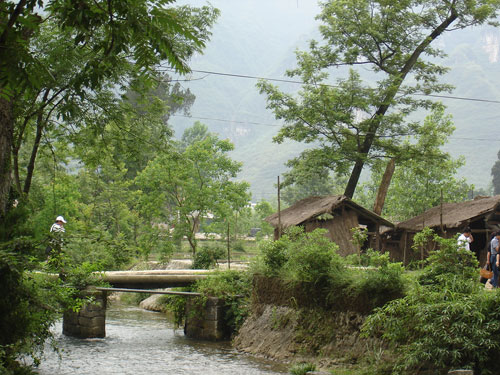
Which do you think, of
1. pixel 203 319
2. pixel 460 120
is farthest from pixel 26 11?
pixel 460 120

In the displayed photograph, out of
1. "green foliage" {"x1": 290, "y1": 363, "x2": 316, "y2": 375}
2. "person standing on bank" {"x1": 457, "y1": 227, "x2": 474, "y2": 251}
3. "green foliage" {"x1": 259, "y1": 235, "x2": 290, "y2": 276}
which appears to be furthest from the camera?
"green foliage" {"x1": 259, "y1": 235, "x2": 290, "y2": 276}

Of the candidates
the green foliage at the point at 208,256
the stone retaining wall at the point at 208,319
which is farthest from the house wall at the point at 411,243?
the stone retaining wall at the point at 208,319

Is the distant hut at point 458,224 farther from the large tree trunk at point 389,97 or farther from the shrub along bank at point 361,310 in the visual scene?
the shrub along bank at point 361,310

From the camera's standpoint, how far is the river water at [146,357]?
12.3 meters

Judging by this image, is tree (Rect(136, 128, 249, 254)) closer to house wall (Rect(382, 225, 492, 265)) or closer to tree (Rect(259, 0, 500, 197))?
tree (Rect(259, 0, 500, 197))

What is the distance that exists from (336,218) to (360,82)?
630 centimetres

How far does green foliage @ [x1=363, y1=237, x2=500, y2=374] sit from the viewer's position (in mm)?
8797

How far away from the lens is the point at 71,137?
13961 millimetres

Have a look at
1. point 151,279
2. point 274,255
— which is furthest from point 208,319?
point 274,255

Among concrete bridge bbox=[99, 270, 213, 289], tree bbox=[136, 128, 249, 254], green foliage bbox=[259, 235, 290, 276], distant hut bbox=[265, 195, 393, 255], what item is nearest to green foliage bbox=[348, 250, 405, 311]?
green foliage bbox=[259, 235, 290, 276]

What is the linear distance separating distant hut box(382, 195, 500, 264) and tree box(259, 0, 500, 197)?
129 inches

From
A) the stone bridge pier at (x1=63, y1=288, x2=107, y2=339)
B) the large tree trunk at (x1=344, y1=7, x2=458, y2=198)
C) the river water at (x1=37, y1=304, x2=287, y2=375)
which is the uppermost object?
the large tree trunk at (x1=344, y1=7, x2=458, y2=198)

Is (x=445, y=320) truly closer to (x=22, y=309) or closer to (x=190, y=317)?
(x=22, y=309)

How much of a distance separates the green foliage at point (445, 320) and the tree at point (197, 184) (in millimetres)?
19461
